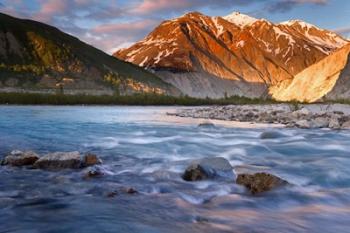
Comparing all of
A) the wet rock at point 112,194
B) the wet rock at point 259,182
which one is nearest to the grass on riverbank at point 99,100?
the wet rock at point 112,194

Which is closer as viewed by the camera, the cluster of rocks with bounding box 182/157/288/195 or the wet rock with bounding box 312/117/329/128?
the cluster of rocks with bounding box 182/157/288/195

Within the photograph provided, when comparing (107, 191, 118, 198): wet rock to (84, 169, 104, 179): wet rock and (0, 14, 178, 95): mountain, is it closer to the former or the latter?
(84, 169, 104, 179): wet rock

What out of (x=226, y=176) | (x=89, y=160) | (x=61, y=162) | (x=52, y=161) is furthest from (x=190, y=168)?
(x=52, y=161)

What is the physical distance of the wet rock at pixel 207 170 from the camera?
8.79m

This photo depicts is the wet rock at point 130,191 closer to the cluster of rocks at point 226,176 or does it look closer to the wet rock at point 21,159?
the cluster of rocks at point 226,176

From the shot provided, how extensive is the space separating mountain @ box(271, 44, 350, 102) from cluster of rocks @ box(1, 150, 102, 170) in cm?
9328

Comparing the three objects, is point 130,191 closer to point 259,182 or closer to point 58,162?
point 259,182

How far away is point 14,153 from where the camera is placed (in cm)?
1039

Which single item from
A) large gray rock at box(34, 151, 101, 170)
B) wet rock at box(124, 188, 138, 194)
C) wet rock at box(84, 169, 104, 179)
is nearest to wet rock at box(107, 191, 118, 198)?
wet rock at box(124, 188, 138, 194)

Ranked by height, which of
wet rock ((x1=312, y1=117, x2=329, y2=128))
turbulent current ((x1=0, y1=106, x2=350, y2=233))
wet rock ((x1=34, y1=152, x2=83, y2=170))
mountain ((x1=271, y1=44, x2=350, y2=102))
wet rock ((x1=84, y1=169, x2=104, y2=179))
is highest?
mountain ((x1=271, y1=44, x2=350, y2=102))

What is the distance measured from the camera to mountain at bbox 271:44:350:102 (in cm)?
9919

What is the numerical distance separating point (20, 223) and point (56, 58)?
188880mm

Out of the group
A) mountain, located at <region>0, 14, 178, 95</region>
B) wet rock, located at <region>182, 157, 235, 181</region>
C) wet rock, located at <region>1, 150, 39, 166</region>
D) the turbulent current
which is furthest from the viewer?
mountain, located at <region>0, 14, 178, 95</region>

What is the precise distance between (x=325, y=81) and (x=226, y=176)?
105486mm
